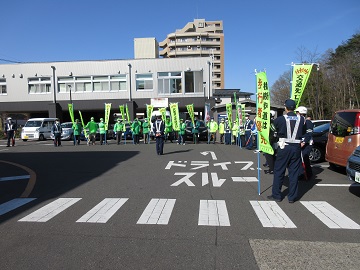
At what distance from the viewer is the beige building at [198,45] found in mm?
79062

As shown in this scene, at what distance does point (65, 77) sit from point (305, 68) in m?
32.5

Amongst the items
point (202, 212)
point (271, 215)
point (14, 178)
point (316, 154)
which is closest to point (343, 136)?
point (316, 154)

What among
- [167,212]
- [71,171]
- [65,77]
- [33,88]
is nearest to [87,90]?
[65,77]

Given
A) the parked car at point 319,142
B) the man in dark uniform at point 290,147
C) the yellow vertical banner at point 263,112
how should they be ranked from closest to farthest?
1. the man in dark uniform at point 290,147
2. the yellow vertical banner at point 263,112
3. the parked car at point 319,142

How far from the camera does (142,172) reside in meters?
9.82

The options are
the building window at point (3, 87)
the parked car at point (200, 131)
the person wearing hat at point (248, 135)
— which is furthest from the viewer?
the building window at point (3, 87)

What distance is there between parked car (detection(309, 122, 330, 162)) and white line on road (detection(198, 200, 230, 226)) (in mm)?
6790

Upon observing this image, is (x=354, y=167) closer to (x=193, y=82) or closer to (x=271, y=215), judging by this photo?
(x=271, y=215)

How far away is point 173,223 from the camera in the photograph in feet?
16.3

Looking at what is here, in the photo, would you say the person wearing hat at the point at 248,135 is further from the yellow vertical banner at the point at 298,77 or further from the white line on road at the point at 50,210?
the white line on road at the point at 50,210

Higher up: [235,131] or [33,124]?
[33,124]

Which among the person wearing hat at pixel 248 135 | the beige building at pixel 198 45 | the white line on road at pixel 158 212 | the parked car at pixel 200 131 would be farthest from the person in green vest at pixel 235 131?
the beige building at pixel 198 45

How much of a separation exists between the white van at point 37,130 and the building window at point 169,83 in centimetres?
1298

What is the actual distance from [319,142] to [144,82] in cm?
2661
